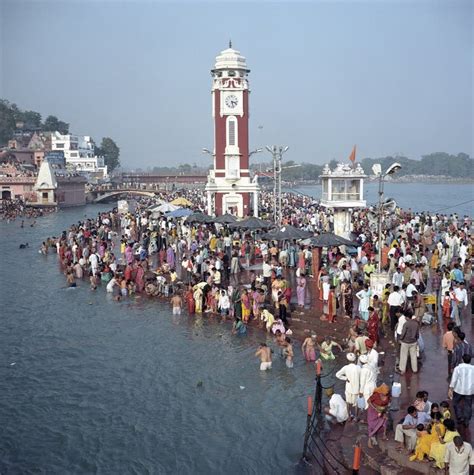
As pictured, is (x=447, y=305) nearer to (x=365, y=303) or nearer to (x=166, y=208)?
(x=365, y=303)

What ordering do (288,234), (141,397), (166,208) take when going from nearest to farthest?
1. (141,397)
2. (288,234)
3. (166,208)

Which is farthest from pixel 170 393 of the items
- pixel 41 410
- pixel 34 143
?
pixel 34 143

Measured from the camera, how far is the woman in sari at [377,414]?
843cm

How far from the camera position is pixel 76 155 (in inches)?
4459

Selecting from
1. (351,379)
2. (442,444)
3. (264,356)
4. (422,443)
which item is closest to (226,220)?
(264,356)

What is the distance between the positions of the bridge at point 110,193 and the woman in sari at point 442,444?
7324 cm

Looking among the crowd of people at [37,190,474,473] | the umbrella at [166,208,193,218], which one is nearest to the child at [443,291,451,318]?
the crowd of people at [37,190,474,473]

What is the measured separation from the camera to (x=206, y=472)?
9.21 meters

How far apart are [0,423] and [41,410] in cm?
78

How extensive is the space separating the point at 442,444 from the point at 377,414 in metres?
1.09

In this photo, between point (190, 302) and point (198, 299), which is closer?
point (198, 299)

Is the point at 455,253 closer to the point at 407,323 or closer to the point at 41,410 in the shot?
the point at 407,323

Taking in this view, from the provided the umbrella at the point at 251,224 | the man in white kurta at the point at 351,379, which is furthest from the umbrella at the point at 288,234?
the man in white kurta at the point at 351,379

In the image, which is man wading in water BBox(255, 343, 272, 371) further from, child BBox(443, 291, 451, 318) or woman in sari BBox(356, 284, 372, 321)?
child BBox(443, 291, 451, 318)
